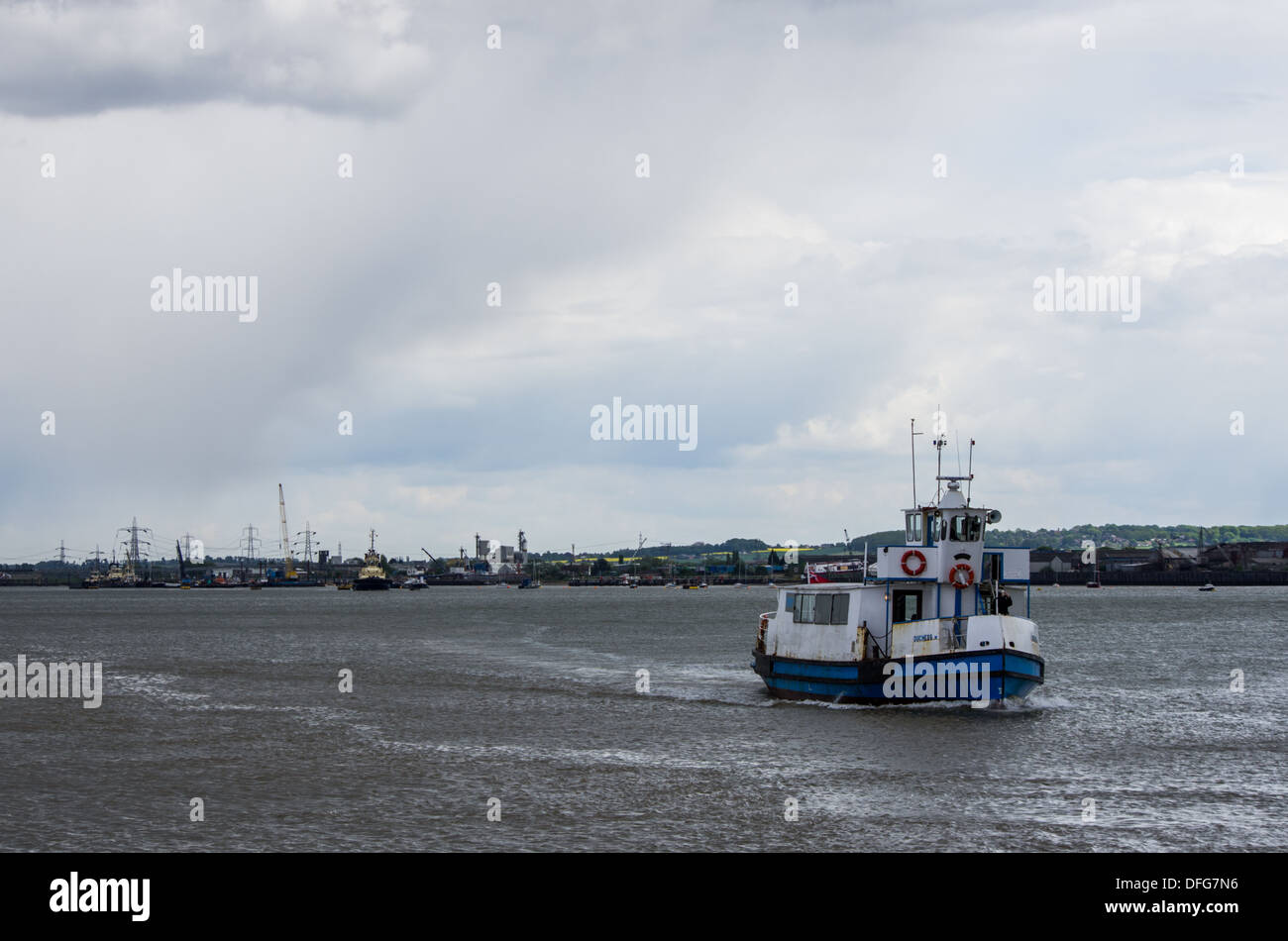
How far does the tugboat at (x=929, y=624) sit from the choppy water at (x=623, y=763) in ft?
4.31

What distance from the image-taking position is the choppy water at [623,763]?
27438 millimetres

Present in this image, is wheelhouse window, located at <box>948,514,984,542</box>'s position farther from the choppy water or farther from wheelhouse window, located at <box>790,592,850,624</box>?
the choppy water

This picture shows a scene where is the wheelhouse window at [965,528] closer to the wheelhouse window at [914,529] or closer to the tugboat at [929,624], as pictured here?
the tugboat at [929,624]

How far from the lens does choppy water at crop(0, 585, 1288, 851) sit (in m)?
27.4

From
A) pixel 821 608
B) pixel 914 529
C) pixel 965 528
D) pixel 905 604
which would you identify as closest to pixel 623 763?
pixel 821 608

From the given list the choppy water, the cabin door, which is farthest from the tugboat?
the choppy water

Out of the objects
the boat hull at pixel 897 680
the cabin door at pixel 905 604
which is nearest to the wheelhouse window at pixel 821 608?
the boat hull at pixel 897 680

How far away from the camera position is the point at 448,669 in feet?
231

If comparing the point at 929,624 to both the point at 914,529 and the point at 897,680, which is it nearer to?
the point at 897,680

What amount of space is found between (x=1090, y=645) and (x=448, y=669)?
49.2 meters

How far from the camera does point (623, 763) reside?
36.6 meters

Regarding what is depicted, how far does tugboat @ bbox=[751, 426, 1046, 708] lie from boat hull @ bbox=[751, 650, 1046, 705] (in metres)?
0.04
